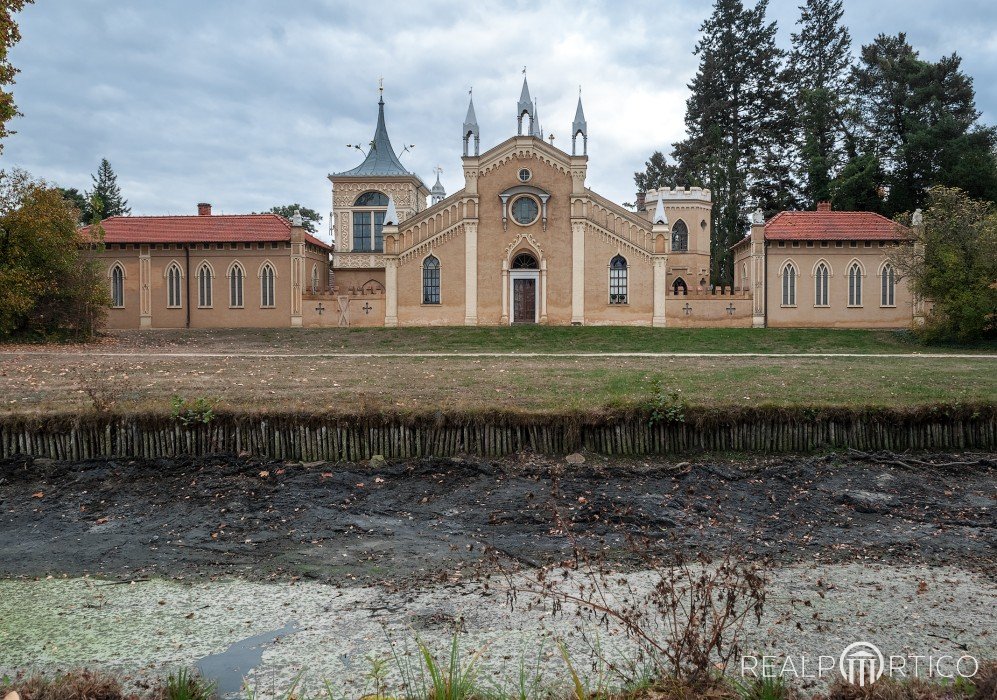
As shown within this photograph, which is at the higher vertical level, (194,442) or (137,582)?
(194,442)

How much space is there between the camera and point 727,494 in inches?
379

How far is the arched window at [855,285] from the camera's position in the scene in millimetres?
39875

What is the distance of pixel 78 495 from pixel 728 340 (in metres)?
27.2

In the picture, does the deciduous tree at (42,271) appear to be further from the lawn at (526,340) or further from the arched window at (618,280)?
the arched window at (618,280)

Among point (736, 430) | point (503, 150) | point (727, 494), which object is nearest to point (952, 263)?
point (503, 150)

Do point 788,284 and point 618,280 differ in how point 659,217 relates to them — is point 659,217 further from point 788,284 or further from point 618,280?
point 788,284

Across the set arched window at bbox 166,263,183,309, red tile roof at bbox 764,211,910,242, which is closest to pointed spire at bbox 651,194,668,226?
red tile roof at bbox 764,211,910,242

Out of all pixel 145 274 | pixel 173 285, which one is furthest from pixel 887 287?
pixel 145 274

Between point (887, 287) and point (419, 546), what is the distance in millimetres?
38427

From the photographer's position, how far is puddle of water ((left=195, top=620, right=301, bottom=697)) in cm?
523

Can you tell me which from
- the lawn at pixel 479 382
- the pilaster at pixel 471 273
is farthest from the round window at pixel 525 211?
the lawn at pixel 479 382

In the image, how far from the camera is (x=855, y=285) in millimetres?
39906

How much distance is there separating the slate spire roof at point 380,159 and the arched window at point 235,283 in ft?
48.2

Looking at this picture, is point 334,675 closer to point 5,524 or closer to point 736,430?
point 5,524
